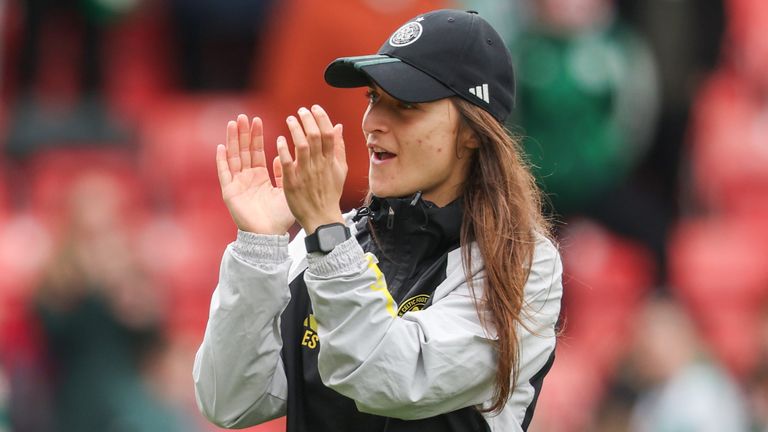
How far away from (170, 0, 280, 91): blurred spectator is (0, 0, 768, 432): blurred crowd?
0.04 ft

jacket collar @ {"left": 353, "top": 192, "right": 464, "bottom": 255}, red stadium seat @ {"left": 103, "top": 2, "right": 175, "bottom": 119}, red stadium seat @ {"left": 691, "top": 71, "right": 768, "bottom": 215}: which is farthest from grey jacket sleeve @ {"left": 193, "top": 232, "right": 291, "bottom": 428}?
red stadium seat @ {"left": 691, "top": 71, "right": 768, "bottom": 215}

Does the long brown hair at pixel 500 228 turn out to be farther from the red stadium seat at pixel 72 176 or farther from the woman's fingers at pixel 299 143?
the red stadium seat at pixel 72 176

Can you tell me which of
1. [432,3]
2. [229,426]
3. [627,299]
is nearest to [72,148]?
[432,3]

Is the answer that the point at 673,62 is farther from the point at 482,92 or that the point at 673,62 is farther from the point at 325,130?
the point at 325,130

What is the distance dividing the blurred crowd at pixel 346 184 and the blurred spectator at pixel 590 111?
11 mm

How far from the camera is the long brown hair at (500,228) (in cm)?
297

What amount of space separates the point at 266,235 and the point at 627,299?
4514 millimetres

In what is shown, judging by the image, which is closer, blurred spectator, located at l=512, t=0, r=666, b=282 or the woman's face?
the woman's face

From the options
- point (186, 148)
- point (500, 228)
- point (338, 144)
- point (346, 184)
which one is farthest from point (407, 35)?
point (186, 148)

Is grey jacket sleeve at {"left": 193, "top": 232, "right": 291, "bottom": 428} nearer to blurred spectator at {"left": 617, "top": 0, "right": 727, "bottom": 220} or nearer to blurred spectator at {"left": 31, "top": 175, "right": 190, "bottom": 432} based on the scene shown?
blurred spectator at {"left": 31, "top": 175, "right": 190, "bottom": 432}

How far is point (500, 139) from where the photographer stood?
311 centimetres

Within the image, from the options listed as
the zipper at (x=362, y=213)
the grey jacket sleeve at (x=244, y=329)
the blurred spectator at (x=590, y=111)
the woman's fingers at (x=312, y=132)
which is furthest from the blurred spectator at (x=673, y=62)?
the woman's fingers at (x=312, y=132)

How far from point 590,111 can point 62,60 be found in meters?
2.53

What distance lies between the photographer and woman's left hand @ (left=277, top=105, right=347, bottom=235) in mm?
2848
